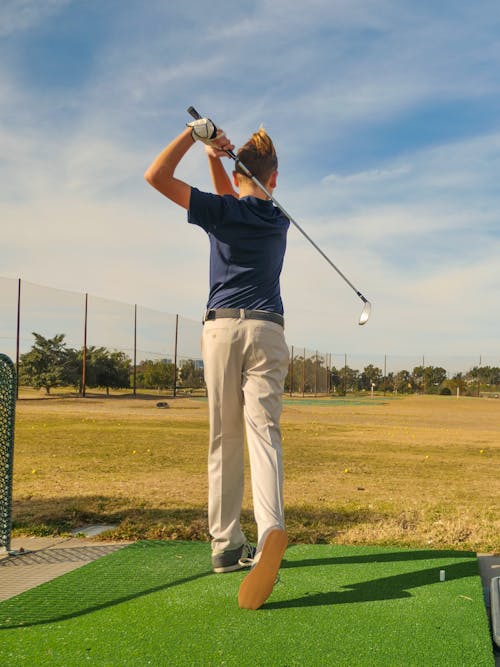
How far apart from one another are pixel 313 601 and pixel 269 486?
505mm

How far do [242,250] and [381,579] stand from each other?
5.29ft

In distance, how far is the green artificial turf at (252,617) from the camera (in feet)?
7.35

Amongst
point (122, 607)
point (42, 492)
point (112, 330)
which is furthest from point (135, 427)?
point (112, 330)

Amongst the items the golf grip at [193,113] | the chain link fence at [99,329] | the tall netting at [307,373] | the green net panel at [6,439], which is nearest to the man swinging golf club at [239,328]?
the golf grip at [193,113]

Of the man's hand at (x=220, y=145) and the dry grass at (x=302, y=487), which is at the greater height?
the man's hand at (x=220, y=145)

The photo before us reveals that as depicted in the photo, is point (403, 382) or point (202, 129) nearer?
point (202, 129)

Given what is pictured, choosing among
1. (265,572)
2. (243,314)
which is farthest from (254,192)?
(265,572)

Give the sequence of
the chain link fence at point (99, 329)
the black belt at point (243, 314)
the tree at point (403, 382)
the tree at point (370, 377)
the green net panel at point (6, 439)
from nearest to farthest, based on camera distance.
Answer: the black belt at point (243, 314) < the green net panel at point (6, 439) < the chain link fence at point (99, 329) < the tree at point (403, 382) < the tree at point (370, 377)

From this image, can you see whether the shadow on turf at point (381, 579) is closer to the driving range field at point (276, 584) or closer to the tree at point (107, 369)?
the driving range field at point (276, 584)

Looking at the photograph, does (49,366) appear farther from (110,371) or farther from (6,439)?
(6,439)

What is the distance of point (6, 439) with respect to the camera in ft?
12.3

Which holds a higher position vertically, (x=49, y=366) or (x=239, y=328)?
(x=49, y=366)

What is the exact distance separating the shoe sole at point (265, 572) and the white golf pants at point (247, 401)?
0.16 metres

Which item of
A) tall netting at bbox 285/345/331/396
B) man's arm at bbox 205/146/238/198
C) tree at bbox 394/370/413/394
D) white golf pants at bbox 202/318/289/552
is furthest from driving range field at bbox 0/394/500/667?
tree at bbox 394/370/413/394
